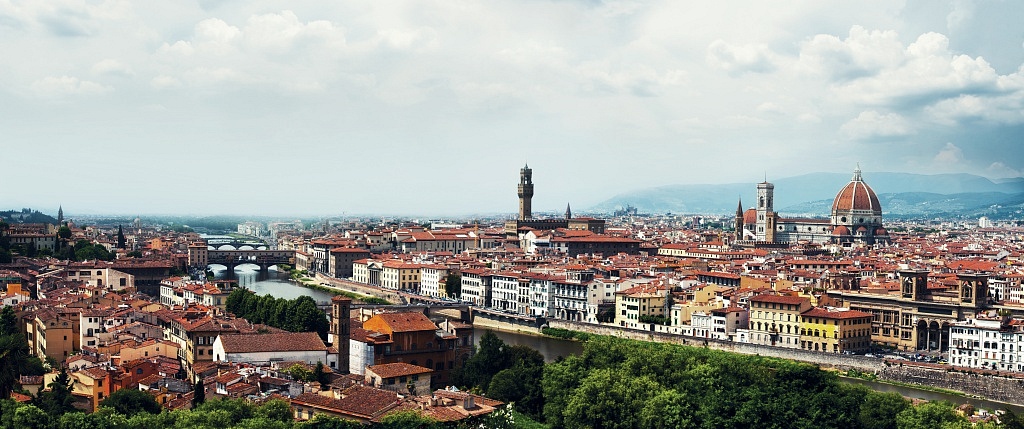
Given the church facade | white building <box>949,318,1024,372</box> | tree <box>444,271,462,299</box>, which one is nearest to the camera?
white building <box>949,318,1024,372</box>

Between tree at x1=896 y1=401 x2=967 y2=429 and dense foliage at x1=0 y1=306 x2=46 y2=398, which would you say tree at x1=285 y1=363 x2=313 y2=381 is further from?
tree at x1=896 y1=401 x2=967 y2=429

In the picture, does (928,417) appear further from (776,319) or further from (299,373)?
(776,319)

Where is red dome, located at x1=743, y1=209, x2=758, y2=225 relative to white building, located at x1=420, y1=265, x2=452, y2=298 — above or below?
above

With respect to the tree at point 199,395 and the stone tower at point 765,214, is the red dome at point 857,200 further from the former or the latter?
the tree at point 199,395

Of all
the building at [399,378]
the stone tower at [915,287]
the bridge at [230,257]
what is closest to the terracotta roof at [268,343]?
→ the building at [399,378]

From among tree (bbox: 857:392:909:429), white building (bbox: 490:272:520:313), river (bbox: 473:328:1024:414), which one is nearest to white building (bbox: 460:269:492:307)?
white building (bbox: 490:272:520:313)

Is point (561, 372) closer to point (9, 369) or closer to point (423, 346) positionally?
point (423, 346)
